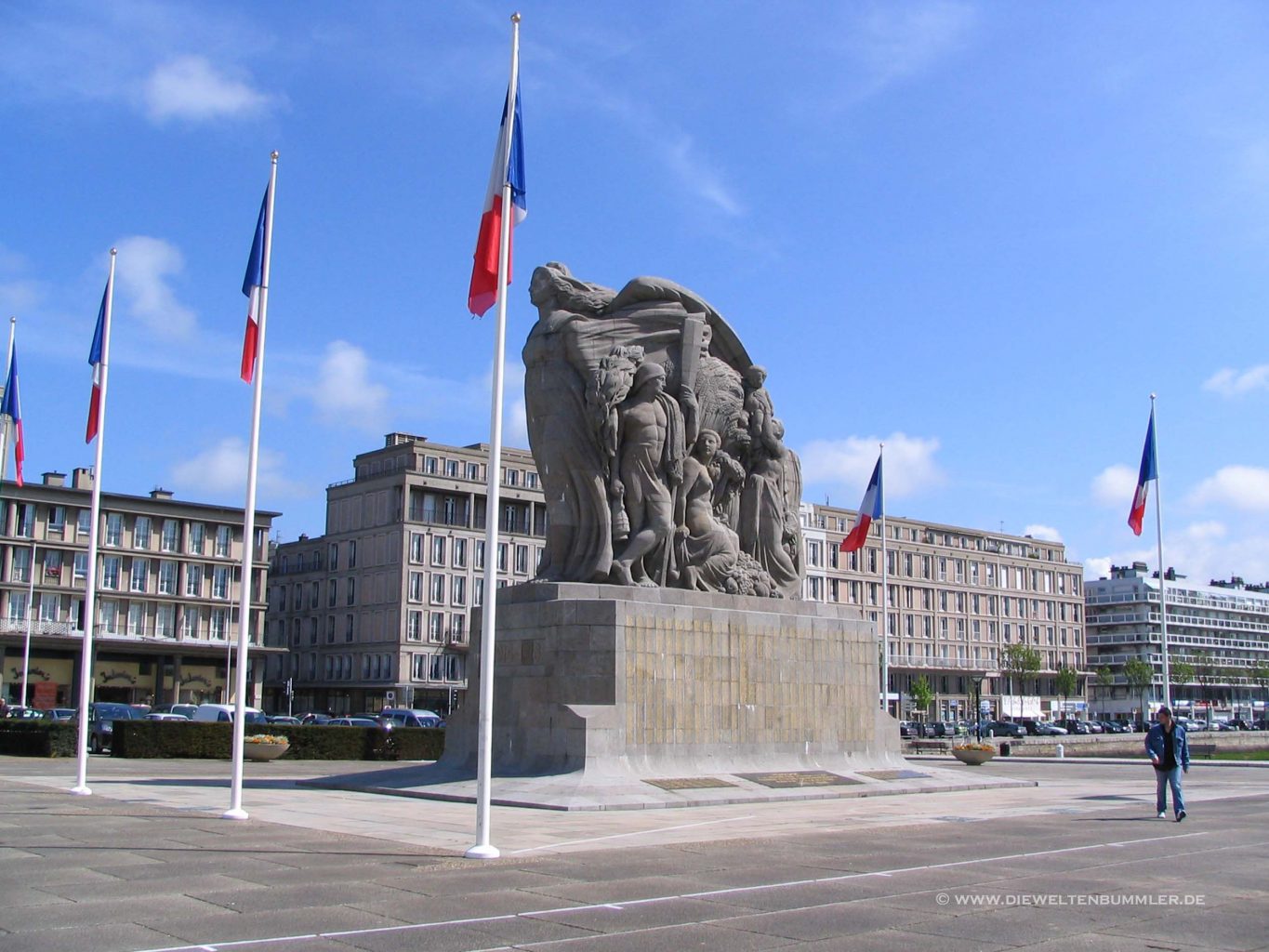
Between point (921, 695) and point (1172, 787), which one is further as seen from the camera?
point (921, 695)

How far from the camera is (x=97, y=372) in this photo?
80.5 ft

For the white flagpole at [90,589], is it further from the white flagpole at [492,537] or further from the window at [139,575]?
the window at [139,575]

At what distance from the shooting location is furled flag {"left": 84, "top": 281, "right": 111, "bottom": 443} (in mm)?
24281

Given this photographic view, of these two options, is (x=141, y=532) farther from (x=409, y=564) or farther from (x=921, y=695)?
(x=921, y=695)

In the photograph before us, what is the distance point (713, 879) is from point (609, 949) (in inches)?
152

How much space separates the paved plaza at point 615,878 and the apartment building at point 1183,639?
123m

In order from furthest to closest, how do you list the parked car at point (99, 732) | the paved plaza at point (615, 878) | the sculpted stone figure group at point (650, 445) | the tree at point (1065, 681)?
the tree at point (1065, 681) → the parked car at point (99, 732) → the sculpted stone figure group at point (650, 445) → the paved plaza at point (615, 878)

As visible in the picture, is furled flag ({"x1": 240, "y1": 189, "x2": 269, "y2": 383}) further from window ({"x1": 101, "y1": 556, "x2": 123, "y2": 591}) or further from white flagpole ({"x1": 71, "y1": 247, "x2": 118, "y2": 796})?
window ({"x1": 101, "y1": 556, "x2": 123, "y2": 591})

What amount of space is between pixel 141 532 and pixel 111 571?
3.27 metres

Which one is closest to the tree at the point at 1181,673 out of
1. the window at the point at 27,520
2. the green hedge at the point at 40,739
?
the window at the point at 27,520

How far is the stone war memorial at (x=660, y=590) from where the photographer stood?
24094 millimetres

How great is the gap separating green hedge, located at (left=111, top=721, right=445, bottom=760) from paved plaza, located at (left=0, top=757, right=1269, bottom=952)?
15.8 metres

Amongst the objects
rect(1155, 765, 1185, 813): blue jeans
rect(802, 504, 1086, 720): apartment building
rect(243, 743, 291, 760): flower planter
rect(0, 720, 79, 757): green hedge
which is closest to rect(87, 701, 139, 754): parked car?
rect(0, 720, 79, 757): green hedge

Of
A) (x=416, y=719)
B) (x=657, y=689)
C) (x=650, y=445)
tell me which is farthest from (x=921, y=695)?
(x=657, y=689)
